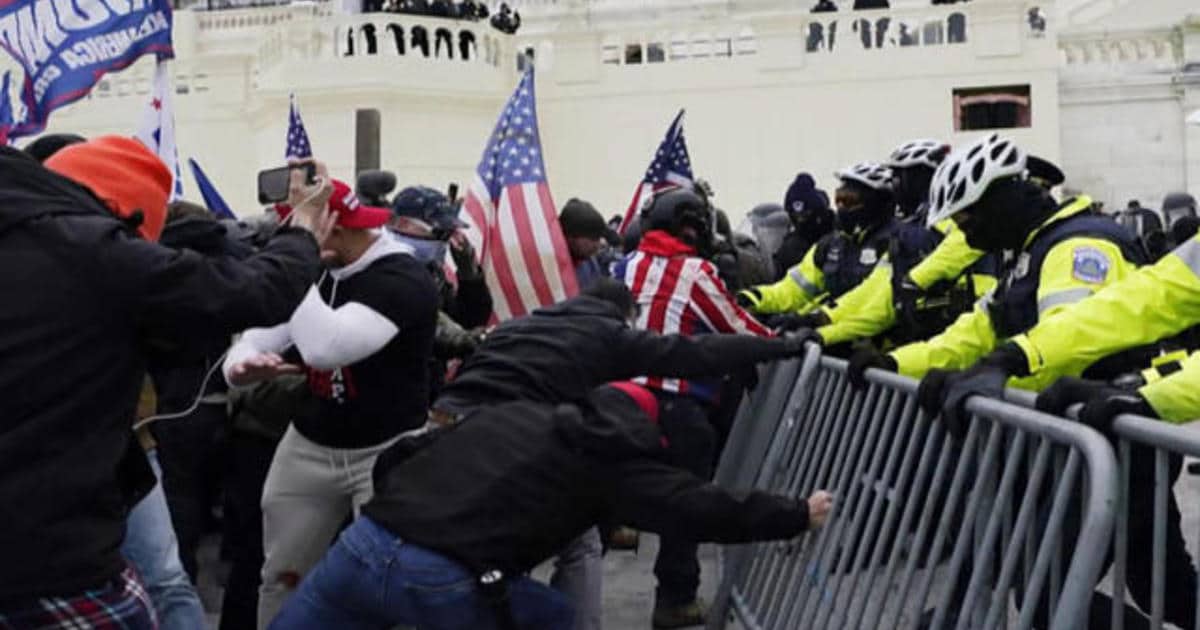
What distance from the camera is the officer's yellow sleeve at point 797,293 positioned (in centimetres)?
791

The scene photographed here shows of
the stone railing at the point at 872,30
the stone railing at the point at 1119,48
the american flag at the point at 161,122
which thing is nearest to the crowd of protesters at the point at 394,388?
the american flag at the point at 161,122

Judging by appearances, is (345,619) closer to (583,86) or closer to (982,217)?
(982,217)

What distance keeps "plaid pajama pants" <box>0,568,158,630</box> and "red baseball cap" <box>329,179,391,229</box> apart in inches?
71.3

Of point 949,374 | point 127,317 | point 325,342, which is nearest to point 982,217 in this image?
point 949,374

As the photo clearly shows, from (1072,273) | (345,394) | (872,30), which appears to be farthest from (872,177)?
(872,30)

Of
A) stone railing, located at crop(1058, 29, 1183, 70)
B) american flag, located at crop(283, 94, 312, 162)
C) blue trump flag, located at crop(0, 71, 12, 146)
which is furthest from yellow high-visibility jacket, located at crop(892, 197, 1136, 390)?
stone railing, located at crop(1058, 29, 1183, 70)

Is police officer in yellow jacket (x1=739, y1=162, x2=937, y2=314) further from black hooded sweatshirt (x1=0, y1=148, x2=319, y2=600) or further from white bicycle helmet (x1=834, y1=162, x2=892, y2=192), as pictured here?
black hooded sweatshirt (x1=0, y1=148, x2=319, y2=600)

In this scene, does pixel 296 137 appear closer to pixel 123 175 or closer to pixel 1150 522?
pixel 123 175

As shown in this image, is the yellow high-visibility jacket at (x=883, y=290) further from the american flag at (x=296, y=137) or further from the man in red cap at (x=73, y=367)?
the man in red cap at (x=73, y=367)

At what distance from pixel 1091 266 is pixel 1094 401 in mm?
1372

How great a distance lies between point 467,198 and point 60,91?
8.79ft

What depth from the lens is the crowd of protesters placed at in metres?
2.85

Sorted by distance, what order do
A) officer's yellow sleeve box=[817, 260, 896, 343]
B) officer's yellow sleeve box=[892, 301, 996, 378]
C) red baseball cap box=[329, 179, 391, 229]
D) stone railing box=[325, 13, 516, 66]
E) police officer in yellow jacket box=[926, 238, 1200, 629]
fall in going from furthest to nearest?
stone railing box=[325, 13, 516, 66], officer's yellow sleeve box=[817, 260, 896, 343], officer's yellow sleeve box=[892, 301, 996, 378], red baseball cap box=[329, 179, 391, 229], police officer in yellow jacket box=[926, 238, 1200, 629]

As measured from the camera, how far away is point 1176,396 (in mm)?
3430
